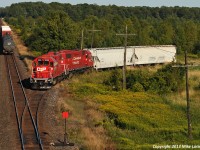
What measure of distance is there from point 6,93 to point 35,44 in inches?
1314

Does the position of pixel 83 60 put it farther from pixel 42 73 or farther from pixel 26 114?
pixel 26 114

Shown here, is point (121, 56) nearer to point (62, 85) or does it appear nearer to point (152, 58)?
point (152, 58)

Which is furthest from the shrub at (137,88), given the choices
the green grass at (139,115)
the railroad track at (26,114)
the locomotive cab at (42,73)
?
the railroad track at (26,114)

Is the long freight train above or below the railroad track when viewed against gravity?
above

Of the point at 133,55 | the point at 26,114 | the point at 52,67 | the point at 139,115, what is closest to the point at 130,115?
the point at 139,115

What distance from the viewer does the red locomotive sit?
37.0 metres

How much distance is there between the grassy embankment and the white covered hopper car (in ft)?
32.4

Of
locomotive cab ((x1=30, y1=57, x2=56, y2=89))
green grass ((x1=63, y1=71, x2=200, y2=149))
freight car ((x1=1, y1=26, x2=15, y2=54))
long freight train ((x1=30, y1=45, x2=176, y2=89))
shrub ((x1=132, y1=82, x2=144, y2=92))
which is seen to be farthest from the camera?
freight car ((x1=1, y1=26, x2=15, y2=54))

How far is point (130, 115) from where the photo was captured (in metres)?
30.8

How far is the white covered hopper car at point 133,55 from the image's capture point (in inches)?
2095

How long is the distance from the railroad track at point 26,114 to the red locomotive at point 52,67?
1.39 metres

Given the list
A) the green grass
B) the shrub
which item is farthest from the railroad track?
the shrub

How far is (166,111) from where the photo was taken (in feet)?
107

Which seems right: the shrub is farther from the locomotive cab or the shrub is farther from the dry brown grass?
the locomotive cab
